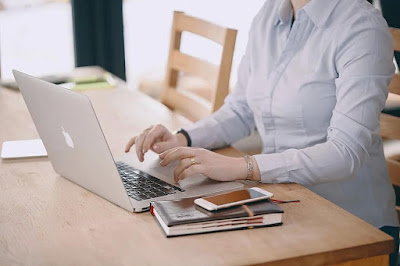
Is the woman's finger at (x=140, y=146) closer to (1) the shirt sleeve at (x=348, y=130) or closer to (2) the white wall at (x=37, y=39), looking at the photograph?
(1) the shirt sleeve at (x=348, y=130)

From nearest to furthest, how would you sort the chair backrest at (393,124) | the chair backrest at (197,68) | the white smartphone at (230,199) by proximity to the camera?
the white smartphone at (230,199) < the chair backrest at (393,124) < the chair backrest at (197,68)

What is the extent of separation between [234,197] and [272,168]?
0.72 feet

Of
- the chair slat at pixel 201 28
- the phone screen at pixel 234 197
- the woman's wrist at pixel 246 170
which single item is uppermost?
the chair slat at pixel 201 28

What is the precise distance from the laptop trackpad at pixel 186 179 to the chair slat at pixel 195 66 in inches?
21.9

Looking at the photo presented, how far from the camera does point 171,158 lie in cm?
147

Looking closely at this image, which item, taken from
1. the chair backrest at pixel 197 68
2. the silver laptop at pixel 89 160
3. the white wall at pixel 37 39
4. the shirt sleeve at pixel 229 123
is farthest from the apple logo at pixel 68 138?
the white wall at pixel 37 39

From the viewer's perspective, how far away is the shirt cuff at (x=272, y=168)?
1.46 metres

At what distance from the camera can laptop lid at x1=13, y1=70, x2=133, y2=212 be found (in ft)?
4.15

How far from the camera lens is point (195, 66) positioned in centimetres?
228

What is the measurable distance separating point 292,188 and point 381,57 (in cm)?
35

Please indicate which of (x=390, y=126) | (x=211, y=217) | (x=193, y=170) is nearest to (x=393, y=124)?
(x=390, y=126)

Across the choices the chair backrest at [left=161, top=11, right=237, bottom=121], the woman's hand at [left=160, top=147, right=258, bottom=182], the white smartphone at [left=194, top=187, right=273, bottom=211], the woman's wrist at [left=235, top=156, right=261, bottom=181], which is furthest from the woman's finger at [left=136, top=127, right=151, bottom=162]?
the chair backrest at [left=161, top=11, right=237, bottom=121]

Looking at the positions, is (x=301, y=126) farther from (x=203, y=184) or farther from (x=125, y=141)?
(x=125, y=141)

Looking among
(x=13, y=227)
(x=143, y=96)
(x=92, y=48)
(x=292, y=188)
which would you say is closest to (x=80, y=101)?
(x=13, y=227)
